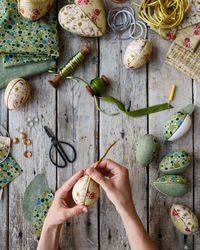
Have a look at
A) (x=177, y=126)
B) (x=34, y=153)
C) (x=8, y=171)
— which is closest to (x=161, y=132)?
(x=177, y=126)

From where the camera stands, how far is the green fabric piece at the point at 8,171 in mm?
1373

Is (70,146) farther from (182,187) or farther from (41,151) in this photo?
(182,187)

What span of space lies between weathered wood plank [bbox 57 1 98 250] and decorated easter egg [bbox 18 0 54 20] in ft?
0.41

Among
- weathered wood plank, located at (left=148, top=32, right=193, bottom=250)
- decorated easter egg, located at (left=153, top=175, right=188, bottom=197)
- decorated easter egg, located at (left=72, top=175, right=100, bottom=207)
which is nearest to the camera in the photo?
decorated easter egg, located at (left=72, top=175, right=100, bottom=207)

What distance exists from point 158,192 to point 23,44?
0.84m

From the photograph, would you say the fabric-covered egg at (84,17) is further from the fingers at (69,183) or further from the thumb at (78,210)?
the thumb at (78,210)

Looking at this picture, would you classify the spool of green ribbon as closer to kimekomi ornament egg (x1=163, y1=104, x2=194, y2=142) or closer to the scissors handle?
kimekomi ornament egg (x1=163, y1=104, x2=194, y2=142)

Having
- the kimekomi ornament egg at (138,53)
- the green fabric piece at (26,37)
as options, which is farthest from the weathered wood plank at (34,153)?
the kimekomi ornament egg at (138,53)

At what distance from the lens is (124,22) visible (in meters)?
1.35

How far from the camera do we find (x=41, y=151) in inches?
54.6

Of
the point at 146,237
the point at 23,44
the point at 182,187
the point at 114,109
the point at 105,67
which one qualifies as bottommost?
the point at 146,237

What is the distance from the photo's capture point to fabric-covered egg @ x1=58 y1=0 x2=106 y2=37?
4.21 feet

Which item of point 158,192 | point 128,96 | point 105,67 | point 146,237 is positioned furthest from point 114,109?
point 146,237

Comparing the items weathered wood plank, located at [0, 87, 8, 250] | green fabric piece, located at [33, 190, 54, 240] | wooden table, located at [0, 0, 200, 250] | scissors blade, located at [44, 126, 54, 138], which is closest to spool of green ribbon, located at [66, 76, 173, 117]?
wooden table, located at [0, 0, 200, 250]
